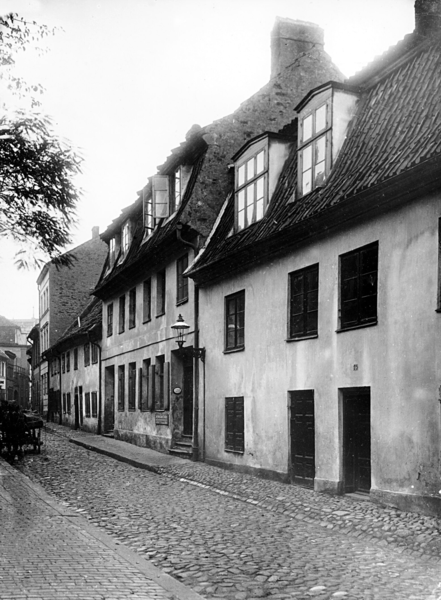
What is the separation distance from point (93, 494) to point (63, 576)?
690 centimetres

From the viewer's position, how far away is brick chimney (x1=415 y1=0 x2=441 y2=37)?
43.8 feet

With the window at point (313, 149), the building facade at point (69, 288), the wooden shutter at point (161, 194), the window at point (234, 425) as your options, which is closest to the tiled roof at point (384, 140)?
the window at point (313, 149)

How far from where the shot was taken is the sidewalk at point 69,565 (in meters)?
6.66

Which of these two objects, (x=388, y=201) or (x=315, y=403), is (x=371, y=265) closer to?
(x=388, y=201)

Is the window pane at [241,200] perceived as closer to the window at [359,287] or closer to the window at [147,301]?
the window at [359,287]

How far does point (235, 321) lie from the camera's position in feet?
59.0

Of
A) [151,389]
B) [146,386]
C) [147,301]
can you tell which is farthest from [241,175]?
[146,386]

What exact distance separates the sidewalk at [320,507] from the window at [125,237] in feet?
36.1

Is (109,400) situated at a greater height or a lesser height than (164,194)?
lesser

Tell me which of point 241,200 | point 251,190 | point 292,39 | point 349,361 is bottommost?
point 349,361

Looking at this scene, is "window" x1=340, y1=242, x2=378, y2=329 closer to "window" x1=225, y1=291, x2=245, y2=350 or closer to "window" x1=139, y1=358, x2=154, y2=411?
"window" x1=225, y1=291, x2=245, y2=350

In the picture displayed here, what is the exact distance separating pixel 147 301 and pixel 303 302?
1124cm

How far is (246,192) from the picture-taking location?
1798 cm

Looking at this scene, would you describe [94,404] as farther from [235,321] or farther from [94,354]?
[235,321]
